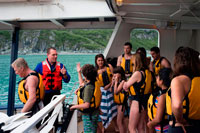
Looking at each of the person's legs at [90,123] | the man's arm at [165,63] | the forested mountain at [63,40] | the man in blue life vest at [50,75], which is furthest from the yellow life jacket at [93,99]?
the forested mountain at [63,40]

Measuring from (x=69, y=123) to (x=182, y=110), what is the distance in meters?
1.05

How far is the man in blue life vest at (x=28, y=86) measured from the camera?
6.18ft

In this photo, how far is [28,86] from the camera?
1907 millimetres

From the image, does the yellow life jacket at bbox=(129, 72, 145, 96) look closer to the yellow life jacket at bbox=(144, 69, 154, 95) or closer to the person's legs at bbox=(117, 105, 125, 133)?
the yellow life jacket at bbox=(144, 69, 154, 95)

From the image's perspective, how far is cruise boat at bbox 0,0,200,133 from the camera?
10.7 ft

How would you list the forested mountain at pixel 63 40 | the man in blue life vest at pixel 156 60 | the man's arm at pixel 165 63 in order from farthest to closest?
the forested mountain at pixel 63 40, the man in blue life vest at pixel 156 60, the man's arm at pixel 165 63

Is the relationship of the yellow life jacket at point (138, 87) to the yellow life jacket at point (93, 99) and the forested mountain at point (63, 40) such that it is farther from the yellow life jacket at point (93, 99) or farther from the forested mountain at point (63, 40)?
the forested mountain at point (63, 40)

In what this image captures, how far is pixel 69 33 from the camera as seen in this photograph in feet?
213

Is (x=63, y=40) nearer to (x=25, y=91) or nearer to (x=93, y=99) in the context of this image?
(x=25, y=91)

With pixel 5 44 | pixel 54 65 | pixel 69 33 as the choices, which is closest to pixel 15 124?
pixel 54 65

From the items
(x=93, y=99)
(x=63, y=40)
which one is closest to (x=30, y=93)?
(x=93, y=99)

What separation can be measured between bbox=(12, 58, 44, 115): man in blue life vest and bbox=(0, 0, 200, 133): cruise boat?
1.62 m

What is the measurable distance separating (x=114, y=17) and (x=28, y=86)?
325 centimetres

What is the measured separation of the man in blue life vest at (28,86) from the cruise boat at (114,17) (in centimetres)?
162
